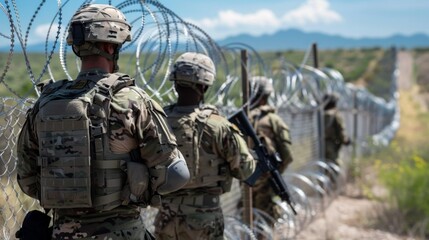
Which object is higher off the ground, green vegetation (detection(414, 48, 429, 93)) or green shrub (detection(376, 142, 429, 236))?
green shrub (detection(376, 142, 429, 236))

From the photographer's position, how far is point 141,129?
2488mm

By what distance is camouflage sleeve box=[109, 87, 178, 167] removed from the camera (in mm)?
2443

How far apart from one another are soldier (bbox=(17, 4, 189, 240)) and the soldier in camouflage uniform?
623 centimetres

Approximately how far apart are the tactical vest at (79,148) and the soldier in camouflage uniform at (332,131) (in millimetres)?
6351

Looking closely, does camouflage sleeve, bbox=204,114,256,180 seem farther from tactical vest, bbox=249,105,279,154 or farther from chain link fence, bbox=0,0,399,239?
tactical vest, bbox=249,105,279,154

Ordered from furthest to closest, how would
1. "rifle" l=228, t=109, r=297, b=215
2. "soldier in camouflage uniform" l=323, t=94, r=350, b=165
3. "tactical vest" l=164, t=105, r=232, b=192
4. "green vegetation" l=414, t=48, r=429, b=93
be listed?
"green vegetation" l=414, t=48, r=429, b=93 → "soldier in camouflage uniform" l=323, t=94, r=350, b=165 → "rifle" l=228, t=109, r=297, b=215 → "tactical vest" l=164, t=105, r=232, b=192

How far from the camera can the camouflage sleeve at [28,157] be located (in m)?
2.59

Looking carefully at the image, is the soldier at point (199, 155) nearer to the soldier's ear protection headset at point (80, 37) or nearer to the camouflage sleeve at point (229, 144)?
the camouflage sleeve at point (229, 144)

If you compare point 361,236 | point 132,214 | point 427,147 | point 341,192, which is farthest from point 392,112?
point 132,214

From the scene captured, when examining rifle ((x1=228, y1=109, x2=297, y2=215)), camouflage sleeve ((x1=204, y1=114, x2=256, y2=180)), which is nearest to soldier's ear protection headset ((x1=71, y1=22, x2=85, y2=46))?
camouflage sleeve ((x1=204, y1=114, x2=256, y2=180))

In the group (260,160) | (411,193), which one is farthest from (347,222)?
(260,160)

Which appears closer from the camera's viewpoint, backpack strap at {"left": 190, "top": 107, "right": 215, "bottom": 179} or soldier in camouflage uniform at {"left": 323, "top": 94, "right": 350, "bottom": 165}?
backpack strap at {"left": 190, "top": 107, "right": 215, "bottom": 179}

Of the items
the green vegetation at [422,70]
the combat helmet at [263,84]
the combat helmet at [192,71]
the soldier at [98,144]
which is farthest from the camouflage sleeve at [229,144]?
the green vegetation at [422,70]

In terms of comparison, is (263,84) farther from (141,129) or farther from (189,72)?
(141,129)
